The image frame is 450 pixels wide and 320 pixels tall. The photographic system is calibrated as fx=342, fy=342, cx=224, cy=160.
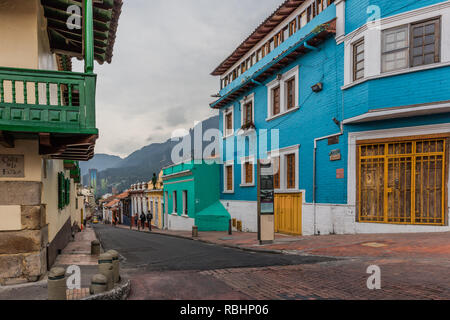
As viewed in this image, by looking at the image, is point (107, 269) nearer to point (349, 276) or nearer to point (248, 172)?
point (349, 276)

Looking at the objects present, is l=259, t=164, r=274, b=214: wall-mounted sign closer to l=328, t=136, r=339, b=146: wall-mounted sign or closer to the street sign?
the street sign

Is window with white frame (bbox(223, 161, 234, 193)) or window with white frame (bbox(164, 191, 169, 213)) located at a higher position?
window with white frame (bbox(223, 161, 234, 193))

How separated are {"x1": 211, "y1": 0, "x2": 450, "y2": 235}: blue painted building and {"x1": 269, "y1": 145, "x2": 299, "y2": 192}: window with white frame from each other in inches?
2.0

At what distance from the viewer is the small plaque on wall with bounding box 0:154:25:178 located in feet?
20.6

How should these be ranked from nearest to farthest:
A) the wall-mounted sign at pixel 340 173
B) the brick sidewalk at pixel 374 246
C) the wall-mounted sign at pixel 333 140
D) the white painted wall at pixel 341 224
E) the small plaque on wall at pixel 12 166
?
the small plaque on wall at pixel 12 166 → the brick sidewalk at pixel 374 246 → the white painted wall at pixel 341 224 → the wall-mounted sign at pixel 340 173 → the wall-mounted sign at pixel 333 140

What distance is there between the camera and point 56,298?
4.52 meters

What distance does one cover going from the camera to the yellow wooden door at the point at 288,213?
1529 centimetres

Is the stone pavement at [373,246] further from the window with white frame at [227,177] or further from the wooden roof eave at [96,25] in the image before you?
the window with white frame at [227,177]

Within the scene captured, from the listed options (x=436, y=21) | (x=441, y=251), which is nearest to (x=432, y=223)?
(x=441, y=251)

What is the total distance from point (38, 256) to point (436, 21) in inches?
489

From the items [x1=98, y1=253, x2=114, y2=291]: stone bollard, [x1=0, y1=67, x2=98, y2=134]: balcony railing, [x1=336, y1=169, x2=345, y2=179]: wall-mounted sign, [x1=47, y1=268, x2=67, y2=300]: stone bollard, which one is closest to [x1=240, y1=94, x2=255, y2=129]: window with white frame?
[x1=336, y1=169, x2=345, y2=179]: wall-mounted sign

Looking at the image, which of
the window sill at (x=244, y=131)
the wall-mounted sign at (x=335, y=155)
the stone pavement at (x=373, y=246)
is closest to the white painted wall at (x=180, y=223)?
the window sill at (x=244, y=131)

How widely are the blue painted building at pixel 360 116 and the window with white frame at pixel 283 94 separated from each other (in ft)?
0.16
